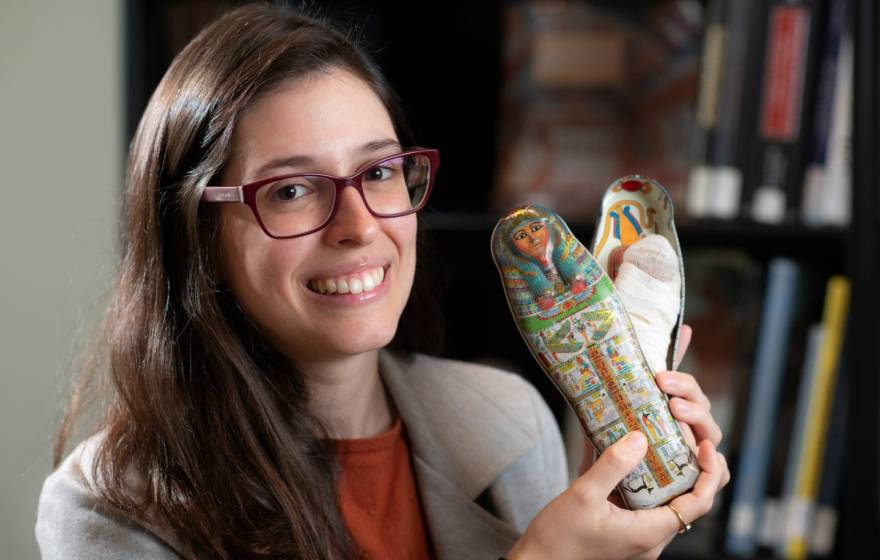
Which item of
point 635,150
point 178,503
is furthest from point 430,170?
point 635,150

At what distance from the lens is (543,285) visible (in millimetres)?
778

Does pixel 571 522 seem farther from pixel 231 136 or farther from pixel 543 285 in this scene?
pixel 231 136

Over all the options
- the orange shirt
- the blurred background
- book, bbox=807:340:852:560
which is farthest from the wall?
book, bbox=807:340:852:560

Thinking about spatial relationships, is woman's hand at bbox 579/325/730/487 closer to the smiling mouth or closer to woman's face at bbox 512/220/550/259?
woman's face at bbox 512/220/550/259

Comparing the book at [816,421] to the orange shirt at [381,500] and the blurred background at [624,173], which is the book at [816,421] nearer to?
the blurred background at [624,173]

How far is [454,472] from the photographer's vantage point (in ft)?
3.46

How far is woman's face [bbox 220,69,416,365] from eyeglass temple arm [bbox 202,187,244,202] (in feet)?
0.06

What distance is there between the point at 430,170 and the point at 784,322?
0.71 meters

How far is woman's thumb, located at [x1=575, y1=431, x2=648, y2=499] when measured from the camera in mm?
760

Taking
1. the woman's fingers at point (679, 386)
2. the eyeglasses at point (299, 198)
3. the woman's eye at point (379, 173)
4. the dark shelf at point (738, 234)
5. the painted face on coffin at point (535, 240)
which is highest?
the woman's eye at point (379, 173)

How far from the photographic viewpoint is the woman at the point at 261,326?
34.1 inches

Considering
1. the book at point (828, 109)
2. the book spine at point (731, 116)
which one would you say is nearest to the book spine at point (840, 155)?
the book at point (828, 109)

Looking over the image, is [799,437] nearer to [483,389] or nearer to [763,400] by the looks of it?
[763,400]

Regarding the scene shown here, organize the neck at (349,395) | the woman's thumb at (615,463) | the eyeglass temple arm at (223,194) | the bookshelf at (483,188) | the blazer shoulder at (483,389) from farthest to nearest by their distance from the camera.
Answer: the bookshelf at (483,188) < the blazer shoulder at (483,389) < the neck at (349,395) < the eyeglass temple arm at (223,194) < the woman's thumb at (615,463)
